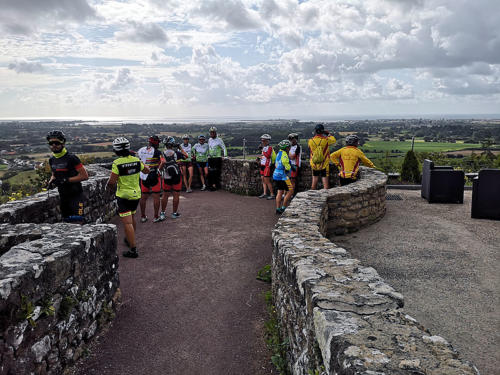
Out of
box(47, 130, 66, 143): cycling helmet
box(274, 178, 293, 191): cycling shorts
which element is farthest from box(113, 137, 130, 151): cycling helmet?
box(274, 178, 293, 191): cycling shorts

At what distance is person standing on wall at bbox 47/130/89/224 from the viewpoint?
5.09 m

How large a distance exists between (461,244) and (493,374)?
12.1 ft

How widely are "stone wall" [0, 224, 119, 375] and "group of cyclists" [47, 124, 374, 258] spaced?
1.18 m

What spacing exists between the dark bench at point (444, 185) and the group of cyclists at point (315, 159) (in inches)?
95.1

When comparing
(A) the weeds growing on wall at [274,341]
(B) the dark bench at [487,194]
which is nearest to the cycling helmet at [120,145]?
(A) the weeds growing on wall at [274,341]

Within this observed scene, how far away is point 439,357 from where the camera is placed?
1.84 m

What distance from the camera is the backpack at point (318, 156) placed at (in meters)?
8.52

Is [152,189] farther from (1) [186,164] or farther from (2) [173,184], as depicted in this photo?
(1) [186,164]

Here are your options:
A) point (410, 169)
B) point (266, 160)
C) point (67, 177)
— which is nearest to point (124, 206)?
point (67, 177)

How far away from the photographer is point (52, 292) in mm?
3064

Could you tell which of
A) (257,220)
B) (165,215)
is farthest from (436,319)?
(165,215)

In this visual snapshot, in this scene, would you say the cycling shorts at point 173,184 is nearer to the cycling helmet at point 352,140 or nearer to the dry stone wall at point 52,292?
the dry stone wall at point 52,292

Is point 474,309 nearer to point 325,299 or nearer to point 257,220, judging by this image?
point 325,299

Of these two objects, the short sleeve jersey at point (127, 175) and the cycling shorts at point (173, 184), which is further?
the cycling shorts at point (173, 184)
